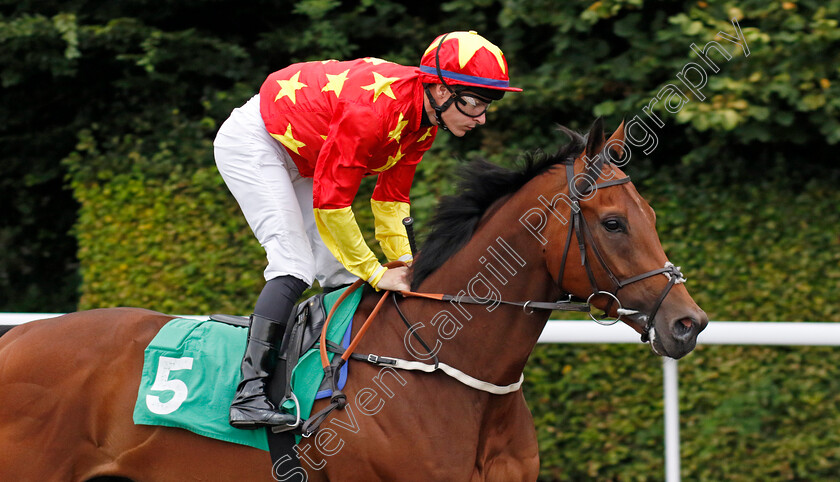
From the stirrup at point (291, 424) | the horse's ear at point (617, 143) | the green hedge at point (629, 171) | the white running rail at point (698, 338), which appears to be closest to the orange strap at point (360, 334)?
the stirrup at point (291, 424)

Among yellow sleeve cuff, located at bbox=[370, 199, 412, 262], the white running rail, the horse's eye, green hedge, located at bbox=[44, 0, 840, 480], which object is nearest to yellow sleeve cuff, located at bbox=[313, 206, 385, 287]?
yellow sleeve cuff, located at bbox=[370, 199, 412, 262]

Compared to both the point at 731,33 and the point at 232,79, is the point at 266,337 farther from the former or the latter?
the point at 232,79

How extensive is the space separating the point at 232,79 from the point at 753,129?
13.1 feet

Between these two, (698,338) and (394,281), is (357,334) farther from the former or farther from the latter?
(698,338)

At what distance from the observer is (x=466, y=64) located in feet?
8.71

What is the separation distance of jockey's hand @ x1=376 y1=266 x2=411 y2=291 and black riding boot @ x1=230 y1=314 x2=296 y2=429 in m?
0.39

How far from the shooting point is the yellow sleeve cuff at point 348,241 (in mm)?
2666

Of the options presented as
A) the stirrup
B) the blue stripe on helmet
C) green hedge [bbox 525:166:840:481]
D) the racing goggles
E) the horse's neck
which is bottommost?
green hedge [bbox 525:166:840:481]

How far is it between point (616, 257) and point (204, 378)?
1.53 m

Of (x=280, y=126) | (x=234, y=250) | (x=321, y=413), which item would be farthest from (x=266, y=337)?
(x=234, y=250)

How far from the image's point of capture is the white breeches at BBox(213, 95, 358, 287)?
286 cm

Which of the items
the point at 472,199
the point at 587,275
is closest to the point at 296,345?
the point at 472,199

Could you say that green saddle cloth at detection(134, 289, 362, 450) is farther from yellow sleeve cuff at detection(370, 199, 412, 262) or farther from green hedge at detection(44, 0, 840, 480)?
green hedge at detection(44, 0, 840, 480)

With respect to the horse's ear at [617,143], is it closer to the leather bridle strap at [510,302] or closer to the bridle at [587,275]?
the bridle at [587,275]
